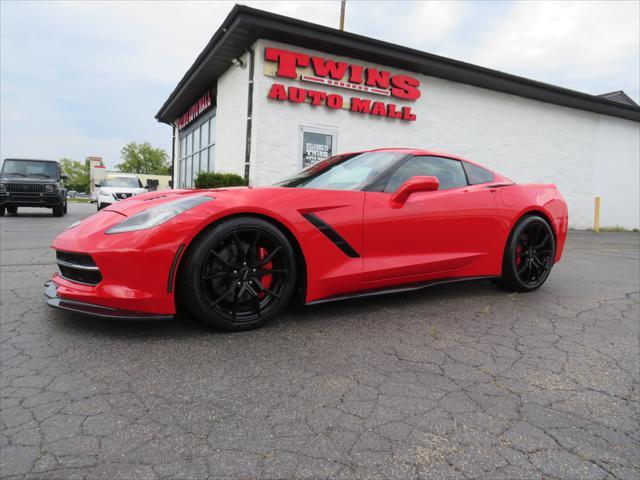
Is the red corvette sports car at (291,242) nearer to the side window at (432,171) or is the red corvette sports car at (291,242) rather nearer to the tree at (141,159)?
the side window at (432,171)

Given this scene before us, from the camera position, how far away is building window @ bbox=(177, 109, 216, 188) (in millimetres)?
14539

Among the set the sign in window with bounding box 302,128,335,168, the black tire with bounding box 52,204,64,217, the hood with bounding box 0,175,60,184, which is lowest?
the black tire with bounding box 52,204,64,217

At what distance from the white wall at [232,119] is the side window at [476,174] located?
7593 millimetres

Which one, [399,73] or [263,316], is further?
[399,73]

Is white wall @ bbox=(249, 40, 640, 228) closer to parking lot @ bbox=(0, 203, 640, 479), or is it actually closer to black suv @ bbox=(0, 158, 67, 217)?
black suv @ bbox=(0, 158, 67, 217)

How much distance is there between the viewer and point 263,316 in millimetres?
2592

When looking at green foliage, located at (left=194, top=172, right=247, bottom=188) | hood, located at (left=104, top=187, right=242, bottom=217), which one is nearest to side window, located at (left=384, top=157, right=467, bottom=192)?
hood, located at (left=104, top=187, right=242, bottom=217)

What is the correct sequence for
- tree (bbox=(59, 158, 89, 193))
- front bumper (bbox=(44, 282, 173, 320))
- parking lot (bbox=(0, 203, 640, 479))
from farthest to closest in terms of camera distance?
tree (bbox=(59, 158, 89, 193)) → front bumper (bbox=(44, 282, 173, 320)) → parking lot (bbox=(0, 203, 640, 479))

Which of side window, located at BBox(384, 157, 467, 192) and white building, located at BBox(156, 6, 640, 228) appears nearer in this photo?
side window, located at BBox(384, 157, 467, 192)

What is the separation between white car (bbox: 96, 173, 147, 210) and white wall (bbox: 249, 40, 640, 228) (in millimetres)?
5548

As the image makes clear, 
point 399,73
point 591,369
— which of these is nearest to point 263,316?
point 591,369

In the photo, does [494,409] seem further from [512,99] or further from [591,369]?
[512,99]

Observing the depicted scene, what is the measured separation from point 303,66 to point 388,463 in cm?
990

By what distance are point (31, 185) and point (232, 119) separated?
6.36 m
